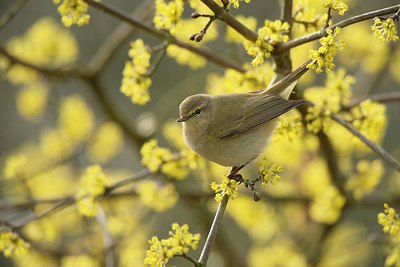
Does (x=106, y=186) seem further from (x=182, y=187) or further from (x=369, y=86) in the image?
(x=369, y=86)

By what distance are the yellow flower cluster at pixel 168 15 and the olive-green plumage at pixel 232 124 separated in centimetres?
82

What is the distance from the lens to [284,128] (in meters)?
3.54

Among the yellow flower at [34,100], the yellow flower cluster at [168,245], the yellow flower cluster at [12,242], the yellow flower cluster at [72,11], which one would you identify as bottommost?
the yellow flower cluster at [168,245]

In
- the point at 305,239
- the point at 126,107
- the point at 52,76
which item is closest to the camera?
the point at 52,76

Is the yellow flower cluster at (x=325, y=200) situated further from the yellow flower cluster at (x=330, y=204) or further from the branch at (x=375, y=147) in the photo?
the branch at (x=375, y=147)

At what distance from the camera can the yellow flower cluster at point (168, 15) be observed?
343cm

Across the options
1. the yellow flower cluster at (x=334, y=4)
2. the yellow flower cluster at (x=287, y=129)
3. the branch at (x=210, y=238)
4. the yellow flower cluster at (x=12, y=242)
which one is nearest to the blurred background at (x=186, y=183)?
the yellow flower cluster at (x=287, y=129)

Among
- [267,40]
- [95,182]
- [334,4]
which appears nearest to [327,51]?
[334,4]

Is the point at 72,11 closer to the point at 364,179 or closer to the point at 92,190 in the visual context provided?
the point at 92,190

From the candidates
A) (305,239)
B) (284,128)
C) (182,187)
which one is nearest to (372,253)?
Answer: (305,239)

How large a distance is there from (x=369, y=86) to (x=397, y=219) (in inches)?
126

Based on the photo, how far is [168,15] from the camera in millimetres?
3459

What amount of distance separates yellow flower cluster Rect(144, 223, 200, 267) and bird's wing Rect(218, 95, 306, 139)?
4.08 feet

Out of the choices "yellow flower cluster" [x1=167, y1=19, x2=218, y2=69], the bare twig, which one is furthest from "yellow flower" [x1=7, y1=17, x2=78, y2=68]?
"yellow flower cluster" [x1=167, y1=19, x2=218, y2=69]
